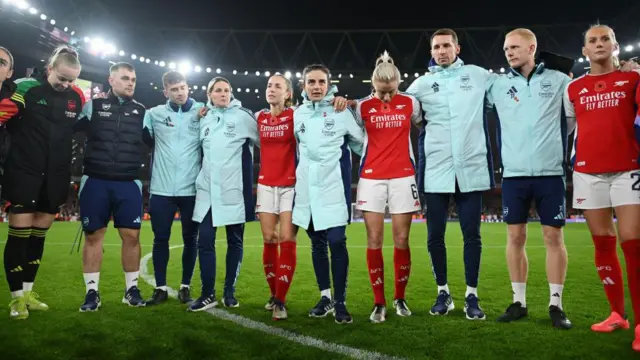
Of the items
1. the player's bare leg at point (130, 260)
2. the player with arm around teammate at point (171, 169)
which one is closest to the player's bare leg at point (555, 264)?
the player with arm around teammate at point (171, 169)

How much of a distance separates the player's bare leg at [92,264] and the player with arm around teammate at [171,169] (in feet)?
2.00

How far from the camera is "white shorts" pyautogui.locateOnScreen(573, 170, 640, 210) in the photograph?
369 centimetres

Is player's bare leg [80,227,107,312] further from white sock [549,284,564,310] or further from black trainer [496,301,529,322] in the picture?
white sock [549,284,564,310]

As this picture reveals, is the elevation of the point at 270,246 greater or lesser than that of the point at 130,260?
greater

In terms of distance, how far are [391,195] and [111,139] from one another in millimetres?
3146

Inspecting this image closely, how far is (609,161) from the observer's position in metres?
3.80

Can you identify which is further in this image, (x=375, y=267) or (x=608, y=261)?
(x=375, y=267)

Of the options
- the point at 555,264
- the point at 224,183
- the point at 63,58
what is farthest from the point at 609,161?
the point at 63,58

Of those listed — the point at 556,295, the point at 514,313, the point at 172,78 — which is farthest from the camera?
the point at 172,78

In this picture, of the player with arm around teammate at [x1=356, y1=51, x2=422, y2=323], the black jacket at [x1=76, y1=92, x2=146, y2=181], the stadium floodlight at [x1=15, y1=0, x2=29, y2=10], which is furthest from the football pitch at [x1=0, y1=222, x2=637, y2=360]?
the stadium floodlight at [x1=15, y1=0, x2=29, y2=10]

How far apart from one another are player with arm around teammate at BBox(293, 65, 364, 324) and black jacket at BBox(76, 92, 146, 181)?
1.88 meters

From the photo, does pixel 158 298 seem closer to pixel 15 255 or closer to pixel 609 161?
pixel 15 255

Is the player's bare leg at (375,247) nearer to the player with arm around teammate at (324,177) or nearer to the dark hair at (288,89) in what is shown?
the player with arm around teammate at (324,177)

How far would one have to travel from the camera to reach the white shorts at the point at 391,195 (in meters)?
4.55
